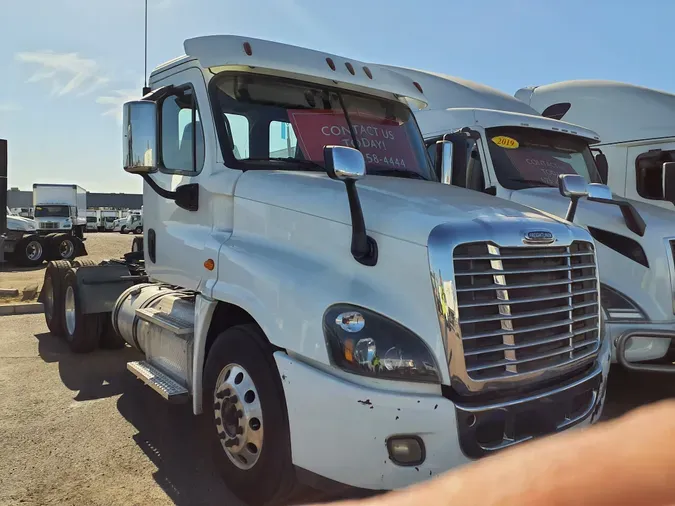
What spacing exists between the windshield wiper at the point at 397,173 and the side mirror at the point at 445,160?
1.53ft

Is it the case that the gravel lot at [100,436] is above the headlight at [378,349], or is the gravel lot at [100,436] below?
below

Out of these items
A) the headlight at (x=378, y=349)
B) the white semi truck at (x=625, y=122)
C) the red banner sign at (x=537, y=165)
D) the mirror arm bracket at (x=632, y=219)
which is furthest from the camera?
the white semi truck at (x=625, y=122)

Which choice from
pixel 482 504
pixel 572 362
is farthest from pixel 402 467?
pixel 482 504

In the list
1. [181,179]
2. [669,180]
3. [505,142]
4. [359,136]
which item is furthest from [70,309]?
[669,180]

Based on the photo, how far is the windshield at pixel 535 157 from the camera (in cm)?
600

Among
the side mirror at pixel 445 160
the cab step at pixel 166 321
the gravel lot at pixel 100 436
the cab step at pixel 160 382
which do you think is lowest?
the gravel lot at pixel 100 436

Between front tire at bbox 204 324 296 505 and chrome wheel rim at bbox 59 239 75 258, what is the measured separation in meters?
20.8

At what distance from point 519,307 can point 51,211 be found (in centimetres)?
2681

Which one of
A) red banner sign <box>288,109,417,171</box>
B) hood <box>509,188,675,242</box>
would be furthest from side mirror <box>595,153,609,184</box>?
red banner sign <box>288,109,417,171</box>

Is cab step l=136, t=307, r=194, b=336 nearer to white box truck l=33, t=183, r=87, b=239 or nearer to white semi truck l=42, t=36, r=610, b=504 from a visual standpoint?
white semi truck l=42, t=36, r=610, b=504

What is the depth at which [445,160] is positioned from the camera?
15.8ft

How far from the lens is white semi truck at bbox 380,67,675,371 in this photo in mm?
4836

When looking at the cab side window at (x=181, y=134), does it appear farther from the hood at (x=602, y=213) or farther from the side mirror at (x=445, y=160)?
the hood at (x=602, y=213)

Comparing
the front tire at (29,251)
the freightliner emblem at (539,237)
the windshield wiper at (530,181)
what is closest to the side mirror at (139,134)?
the freightliner emblem at (539,237)
